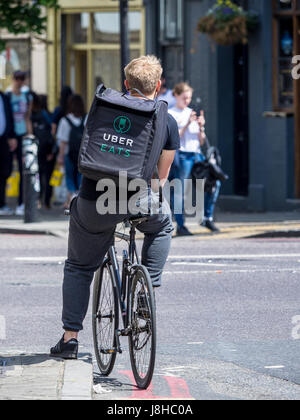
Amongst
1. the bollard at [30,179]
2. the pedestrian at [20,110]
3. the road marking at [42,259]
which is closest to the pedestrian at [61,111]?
the pedestrian at [20,110]

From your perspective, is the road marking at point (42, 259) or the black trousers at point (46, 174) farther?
the black trousers at point (46, 174)

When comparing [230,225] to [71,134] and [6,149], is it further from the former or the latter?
[6,149]

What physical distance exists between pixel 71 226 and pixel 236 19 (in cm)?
1105

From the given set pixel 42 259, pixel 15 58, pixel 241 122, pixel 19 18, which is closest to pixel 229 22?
pixel 241 122

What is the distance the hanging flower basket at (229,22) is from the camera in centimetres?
1745

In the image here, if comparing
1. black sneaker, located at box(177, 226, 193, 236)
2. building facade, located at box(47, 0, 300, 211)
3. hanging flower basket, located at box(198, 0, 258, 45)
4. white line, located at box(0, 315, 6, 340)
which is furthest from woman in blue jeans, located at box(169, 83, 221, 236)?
white line, located at box(0, 315, 6, 340)

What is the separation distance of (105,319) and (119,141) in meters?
1.25

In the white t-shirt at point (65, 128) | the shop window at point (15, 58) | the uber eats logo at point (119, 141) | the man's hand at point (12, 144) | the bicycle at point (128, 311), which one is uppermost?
the shop window at point (15, 58)

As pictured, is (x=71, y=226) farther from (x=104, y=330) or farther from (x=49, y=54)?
(x=49, y=54)

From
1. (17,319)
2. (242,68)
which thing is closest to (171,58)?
(242,68)

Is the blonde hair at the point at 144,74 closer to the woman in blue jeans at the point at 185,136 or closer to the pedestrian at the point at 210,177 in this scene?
the woman in blue jeans at the point at 185,136

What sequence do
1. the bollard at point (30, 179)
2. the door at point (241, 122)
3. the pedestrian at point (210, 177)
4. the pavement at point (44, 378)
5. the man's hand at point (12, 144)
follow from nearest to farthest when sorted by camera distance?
1. the pavement at point (44, 378)
2. the pedestrian at point (210, 177)
3. the bollard at point (30, 179)
4. the man's hand at point (12, 144)
5. the door at point (241, 122)

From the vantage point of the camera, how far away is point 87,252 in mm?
6832

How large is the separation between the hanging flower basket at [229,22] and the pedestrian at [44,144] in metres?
2.82
